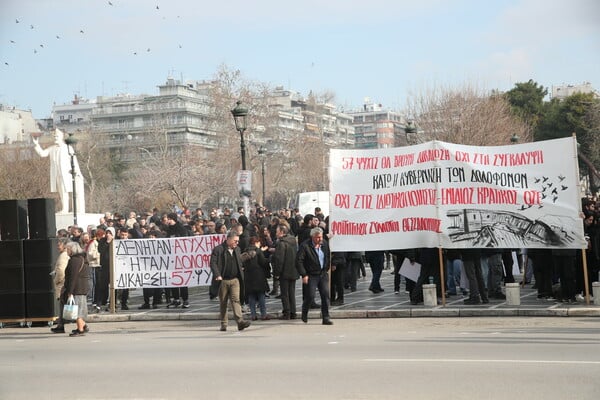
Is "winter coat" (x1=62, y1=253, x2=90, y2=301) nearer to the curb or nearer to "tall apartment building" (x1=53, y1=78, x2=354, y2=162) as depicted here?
the curb

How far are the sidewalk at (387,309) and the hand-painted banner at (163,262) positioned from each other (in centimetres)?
67

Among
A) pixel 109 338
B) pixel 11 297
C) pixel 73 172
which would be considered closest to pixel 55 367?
pixel 109 338

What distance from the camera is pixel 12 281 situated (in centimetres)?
1945

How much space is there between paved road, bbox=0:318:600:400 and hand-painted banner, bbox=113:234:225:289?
3.63 m

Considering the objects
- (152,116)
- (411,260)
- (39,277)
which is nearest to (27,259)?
(39,277)

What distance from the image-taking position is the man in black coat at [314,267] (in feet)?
56.7

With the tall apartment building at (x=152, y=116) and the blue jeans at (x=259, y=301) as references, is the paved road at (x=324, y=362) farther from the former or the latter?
the tall apartment building at (x=152, y=116)

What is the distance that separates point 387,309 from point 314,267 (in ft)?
7.10

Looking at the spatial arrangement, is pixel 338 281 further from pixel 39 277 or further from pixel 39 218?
pixel 39 218

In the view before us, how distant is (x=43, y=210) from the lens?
19.7 metres

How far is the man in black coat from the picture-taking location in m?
17.3

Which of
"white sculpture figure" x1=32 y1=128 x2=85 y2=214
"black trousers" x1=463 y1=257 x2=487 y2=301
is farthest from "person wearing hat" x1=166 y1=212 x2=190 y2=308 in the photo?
"white sculpture figure" x1=32 y1=128 x2=85 y2=214

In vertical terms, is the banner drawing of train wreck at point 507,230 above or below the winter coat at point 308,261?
above

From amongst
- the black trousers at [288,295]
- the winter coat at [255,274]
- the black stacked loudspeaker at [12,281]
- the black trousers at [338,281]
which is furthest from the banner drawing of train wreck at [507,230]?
the black stacked loudspeaker at [12,281]
